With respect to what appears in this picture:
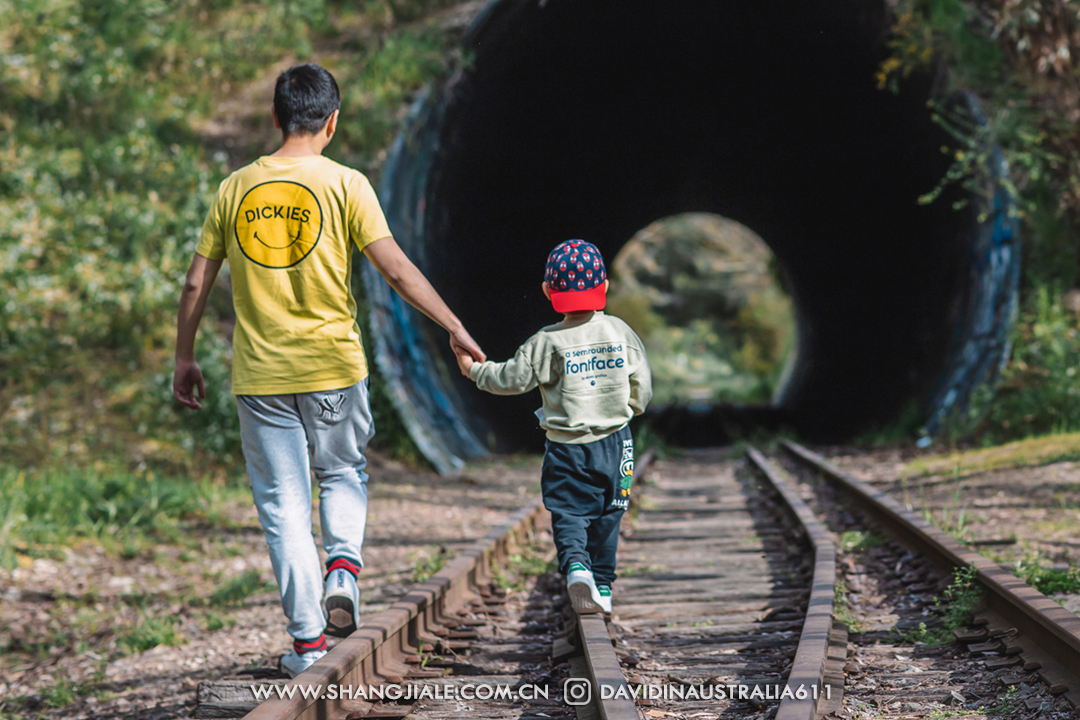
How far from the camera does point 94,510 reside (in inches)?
242

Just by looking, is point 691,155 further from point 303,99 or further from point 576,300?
point 303,99

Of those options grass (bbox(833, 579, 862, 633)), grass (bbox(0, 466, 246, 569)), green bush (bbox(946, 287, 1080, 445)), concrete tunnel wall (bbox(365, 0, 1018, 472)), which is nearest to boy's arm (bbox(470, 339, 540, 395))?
grass (bbox(833, 579, 862, 633))

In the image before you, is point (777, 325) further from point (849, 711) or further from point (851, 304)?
point (849, 711)

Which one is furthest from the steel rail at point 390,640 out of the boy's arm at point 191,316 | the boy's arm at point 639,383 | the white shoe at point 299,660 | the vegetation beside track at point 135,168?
the vegetation beside track at point 135,168

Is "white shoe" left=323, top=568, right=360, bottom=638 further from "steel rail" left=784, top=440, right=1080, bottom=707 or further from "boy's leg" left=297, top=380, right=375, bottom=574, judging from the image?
"steel rail" left=784, top=440, right=1080, bottom=707

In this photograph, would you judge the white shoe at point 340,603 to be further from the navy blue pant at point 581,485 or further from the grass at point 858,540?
the grass at point 858,540

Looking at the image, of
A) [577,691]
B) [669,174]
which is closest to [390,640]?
[577,691]

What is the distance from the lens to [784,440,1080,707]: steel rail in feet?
8.76

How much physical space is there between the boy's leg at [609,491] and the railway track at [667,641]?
218mm

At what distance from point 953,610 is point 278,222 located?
2.72 metres

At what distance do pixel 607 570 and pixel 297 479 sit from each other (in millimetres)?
1157

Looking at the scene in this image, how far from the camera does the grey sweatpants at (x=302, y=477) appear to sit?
2980 mm

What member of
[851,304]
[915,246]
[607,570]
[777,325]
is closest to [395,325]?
[607,570]

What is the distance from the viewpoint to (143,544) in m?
5.72
